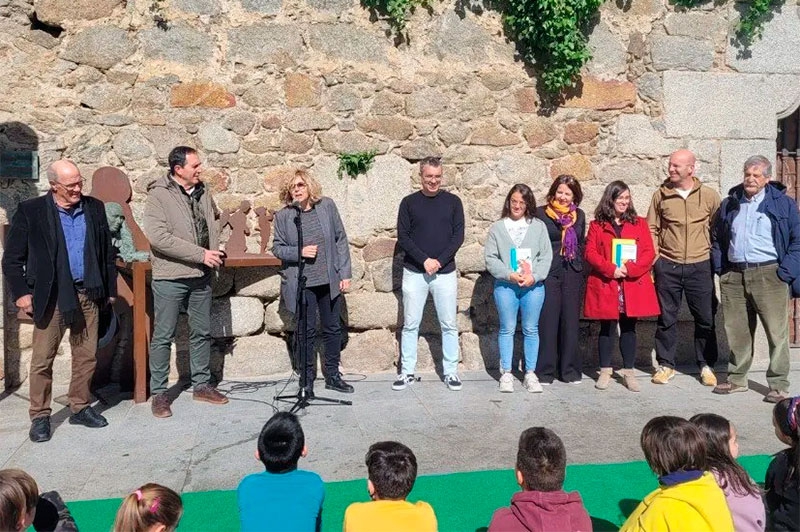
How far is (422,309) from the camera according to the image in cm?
589

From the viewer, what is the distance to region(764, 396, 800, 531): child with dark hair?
2980mm

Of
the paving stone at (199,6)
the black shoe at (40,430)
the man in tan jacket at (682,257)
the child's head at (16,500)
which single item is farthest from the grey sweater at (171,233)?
the man in tan jacket at (682,257)

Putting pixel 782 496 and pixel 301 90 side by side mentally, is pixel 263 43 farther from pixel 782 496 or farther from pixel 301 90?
pixel 782 496

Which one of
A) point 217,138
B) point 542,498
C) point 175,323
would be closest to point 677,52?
point 217,138

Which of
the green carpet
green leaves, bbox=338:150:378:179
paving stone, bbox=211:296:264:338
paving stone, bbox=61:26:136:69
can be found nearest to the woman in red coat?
the green carpet

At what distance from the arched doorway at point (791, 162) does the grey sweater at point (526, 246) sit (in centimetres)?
279

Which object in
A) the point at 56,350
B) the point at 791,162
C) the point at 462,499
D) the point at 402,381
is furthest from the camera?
the point at 791,162

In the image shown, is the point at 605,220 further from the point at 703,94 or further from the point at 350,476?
the point at 350,476

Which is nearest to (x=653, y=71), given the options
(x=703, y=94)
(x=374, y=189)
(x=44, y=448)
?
(x=703, y=94)

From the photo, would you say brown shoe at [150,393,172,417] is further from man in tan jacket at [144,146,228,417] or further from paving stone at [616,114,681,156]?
paving stone at [616,114,681,156]

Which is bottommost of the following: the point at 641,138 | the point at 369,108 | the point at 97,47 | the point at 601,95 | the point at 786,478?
the point at 786,478

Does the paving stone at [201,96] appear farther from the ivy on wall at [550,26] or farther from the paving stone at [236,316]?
the paving stone at [236,316]

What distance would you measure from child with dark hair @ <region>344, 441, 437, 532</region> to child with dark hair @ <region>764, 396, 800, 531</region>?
1.45 m

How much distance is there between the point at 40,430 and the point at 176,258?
1.38m
